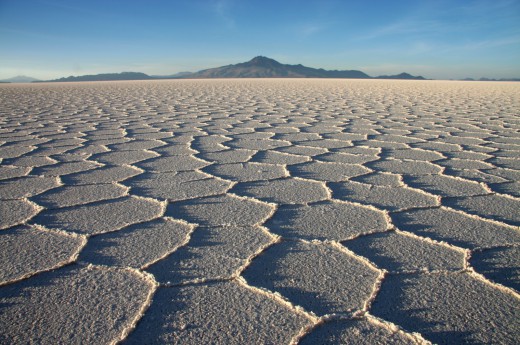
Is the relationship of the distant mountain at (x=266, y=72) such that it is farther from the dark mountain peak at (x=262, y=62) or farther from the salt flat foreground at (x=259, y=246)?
the salt flat foreground at (x=259, y=246)

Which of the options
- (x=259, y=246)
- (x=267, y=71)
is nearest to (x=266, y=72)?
(x=267, y=71)

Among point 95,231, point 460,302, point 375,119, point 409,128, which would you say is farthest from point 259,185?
point 375,119

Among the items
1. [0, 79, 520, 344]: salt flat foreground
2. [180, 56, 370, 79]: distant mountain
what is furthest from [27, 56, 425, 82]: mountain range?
[0, 79, 520, 344]: salt flat foreground

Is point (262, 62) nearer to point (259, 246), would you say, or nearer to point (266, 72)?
point (266, 72)

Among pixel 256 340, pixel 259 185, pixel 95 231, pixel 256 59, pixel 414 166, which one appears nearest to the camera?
pixel 256 340

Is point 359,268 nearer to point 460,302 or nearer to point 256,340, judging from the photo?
point 460,302
